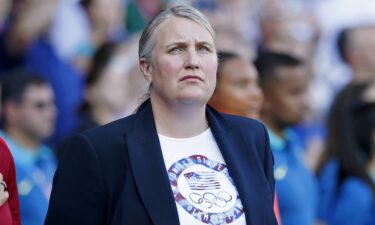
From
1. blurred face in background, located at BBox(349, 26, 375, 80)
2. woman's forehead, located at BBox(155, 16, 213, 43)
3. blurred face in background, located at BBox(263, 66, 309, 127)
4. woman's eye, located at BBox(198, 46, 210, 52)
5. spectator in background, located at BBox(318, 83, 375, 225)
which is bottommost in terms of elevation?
spectator in background, located at BBox(318, 83, 375, 225)

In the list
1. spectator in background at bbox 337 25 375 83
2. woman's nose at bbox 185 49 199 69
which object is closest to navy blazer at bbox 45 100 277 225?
woman's nose at bbox 185 49 199 69

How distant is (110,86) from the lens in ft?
26.5

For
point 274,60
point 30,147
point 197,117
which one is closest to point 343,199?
point 274,60

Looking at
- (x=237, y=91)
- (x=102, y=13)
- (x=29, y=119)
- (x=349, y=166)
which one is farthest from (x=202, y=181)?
→ (x=102, y=13)

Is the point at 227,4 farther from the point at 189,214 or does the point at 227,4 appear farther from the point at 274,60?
the point at 189,214

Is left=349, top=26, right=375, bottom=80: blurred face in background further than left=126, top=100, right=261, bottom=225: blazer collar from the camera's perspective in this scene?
Yes

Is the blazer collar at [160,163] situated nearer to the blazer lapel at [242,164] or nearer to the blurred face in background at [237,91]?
the blazer lapel at [242,164]

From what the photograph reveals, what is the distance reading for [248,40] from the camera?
34.3ft

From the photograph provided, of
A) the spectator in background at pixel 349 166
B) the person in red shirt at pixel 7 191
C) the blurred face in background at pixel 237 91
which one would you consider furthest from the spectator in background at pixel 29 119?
the person in red shirt at pixel 7 191

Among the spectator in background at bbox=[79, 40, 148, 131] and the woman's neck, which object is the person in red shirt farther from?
the spectator in background at bbox=[79, 40, 148, 131]

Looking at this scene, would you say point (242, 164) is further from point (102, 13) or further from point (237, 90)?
point (102, 13)

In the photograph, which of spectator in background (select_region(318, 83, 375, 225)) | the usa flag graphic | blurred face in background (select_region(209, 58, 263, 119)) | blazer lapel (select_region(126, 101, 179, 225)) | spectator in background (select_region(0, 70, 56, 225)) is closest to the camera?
blazer lapel (select_region(126, 101, 179, 225))

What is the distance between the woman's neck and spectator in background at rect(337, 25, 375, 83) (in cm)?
559

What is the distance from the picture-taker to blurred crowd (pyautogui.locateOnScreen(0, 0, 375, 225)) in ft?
21.3
